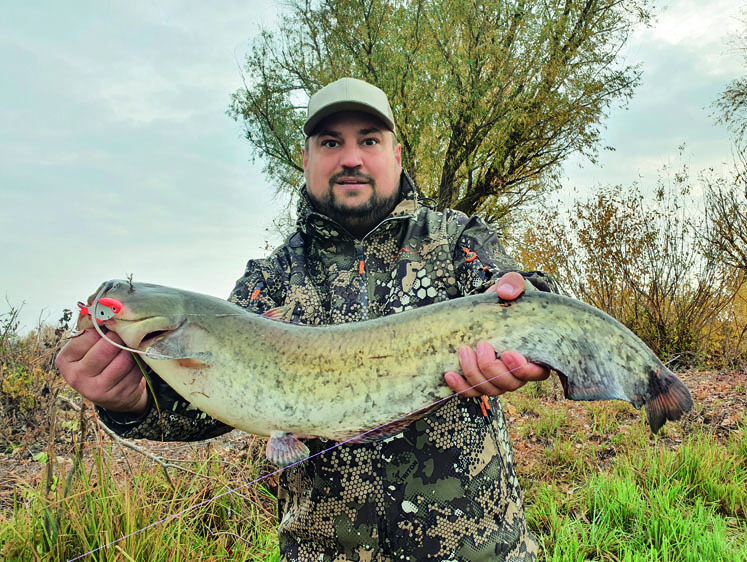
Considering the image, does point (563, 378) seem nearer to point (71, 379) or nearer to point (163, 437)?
point (163, 437)

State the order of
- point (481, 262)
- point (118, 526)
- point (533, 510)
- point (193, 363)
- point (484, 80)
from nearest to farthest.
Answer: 1. point (193, 363)
2. point (481, 262)
3. point (118, 526)
4. point (533, 510)
5. point (484, 80)

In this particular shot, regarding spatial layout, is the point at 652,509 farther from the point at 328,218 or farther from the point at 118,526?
the point at 118,526

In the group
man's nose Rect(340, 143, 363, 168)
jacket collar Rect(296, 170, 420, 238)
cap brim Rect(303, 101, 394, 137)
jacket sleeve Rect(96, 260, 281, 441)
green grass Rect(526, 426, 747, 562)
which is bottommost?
green grass Rect(526, 426, 747, 562)

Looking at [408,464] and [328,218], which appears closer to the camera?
[408,464]

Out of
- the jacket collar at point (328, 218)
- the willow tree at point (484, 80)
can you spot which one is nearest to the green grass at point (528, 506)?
the jacket collar at point (328, 218)

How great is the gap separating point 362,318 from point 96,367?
1.09m

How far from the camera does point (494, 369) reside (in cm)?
180

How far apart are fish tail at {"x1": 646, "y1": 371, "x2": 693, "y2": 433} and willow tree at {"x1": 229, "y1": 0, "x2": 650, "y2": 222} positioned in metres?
15.0

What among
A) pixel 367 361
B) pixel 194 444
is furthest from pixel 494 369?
pixel 194 444

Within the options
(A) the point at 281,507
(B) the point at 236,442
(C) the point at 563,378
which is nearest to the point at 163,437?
(A) the point at 281,507

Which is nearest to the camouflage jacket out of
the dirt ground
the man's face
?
the man's face

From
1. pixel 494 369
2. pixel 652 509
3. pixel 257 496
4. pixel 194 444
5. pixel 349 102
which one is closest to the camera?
pixel 494 369

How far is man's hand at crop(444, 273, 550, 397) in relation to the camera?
1.81 m

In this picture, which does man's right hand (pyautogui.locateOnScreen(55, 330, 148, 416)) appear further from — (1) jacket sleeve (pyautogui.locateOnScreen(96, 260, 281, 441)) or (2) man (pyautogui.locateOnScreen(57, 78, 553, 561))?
(1) jacket sleeve (pyautogui.locateOnScreen(96, 260, 281, 441))
